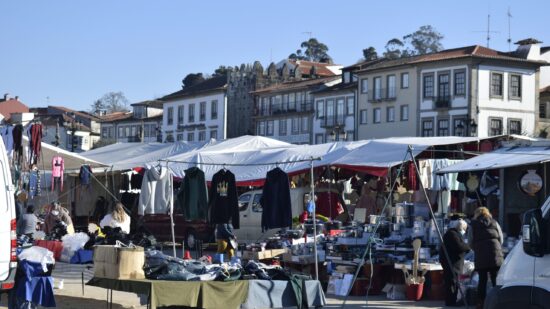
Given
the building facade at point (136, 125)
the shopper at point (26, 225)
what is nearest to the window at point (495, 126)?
the building facade at point (136, 125)

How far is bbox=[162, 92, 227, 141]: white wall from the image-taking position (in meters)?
89.1

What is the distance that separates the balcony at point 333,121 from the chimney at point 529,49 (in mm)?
15320

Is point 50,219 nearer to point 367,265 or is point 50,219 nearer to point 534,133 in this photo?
point 367,265

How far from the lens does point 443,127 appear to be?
66.2m

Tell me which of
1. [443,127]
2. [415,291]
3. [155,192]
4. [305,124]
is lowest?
[415,291]

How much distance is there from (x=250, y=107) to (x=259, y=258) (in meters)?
70.5

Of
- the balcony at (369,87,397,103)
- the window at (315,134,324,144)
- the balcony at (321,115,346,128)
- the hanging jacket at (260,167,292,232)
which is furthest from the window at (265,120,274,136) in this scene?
the hanging jacket at (260,167,292,232)

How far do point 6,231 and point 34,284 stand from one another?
132 cm

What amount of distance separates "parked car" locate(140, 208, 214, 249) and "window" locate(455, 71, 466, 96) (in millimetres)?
40568

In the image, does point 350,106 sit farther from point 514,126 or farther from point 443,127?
point 514,126

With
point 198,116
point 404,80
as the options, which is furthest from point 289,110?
point 404,80

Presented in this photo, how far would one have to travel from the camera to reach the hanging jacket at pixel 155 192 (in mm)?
20875

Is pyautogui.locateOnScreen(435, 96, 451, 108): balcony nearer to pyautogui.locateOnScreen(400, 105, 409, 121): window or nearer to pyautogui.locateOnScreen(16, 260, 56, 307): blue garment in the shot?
pyautogui.locateOnScreen(400, 105, 409, 121): window

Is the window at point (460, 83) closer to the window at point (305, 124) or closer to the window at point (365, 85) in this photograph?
the window at point (365, 85)
